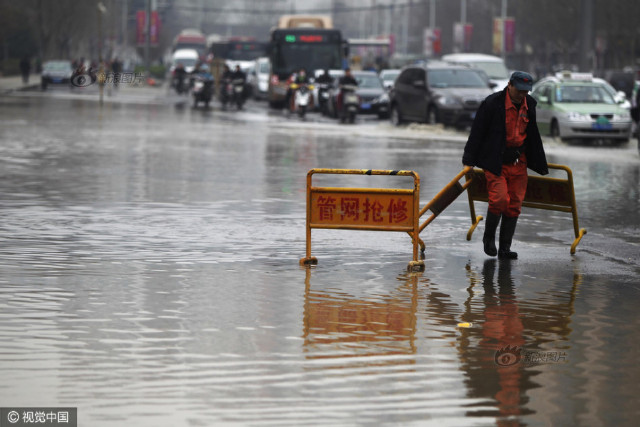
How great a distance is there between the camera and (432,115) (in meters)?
33.2

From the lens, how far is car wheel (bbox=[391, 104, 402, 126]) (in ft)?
116

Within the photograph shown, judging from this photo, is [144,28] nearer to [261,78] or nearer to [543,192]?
[261,78]

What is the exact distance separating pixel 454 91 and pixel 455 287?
75.3 feet

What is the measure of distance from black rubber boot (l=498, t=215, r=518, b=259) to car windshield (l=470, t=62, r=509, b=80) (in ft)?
96.4

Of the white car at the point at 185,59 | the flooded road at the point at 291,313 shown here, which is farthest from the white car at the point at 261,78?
the flooded road at the point at 291,313

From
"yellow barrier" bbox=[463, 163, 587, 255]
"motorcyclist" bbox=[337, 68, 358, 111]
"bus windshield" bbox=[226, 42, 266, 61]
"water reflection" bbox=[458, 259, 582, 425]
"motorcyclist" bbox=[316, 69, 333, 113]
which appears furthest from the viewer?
"bus windshield" bbox=[226, 42, 266, 61]

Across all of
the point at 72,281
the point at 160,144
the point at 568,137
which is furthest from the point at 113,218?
Result: the point at 568,137

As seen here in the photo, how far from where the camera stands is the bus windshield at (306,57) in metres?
46.4

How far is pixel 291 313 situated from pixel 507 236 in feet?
11.2

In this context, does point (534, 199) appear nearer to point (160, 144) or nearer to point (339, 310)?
point (339, 310)

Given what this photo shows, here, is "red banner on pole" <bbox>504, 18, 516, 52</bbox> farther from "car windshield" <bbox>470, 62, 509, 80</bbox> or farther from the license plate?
the license plate

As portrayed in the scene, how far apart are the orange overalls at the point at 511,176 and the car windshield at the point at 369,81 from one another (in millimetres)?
31697

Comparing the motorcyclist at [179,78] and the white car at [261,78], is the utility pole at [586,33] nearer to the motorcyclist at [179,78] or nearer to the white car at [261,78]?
the white car at [261,78]

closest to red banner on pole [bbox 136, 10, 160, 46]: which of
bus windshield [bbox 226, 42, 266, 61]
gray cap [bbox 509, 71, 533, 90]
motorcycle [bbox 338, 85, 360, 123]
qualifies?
Answer: bus windshield [bbox 226, 42, 266, 61]
